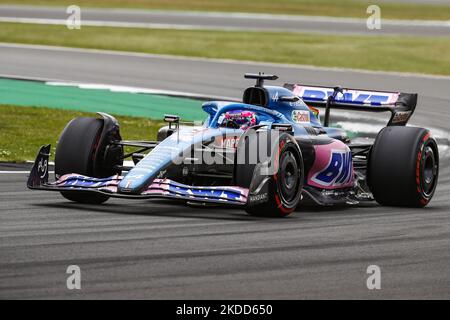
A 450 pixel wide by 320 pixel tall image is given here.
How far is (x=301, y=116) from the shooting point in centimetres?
1243

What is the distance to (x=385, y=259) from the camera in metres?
8.84

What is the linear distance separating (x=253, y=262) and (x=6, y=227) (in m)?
2.48

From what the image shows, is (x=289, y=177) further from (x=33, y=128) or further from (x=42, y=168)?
(x=33, y=128)

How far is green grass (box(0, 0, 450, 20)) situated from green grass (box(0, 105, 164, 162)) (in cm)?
2927

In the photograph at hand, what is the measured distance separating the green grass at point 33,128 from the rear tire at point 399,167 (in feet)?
17.3

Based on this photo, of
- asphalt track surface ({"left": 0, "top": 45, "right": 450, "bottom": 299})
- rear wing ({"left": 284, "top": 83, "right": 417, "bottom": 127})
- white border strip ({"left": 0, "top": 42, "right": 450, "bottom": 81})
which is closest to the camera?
asphalt track surface ({"left": 0, "top": 45, "right": 450, "bottom": 299})

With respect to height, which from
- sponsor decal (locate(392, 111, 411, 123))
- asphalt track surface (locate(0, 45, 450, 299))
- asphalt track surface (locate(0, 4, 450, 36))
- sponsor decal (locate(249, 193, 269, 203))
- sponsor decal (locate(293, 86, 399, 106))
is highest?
asphalt track surface (locate(0, 4, 450, 36))

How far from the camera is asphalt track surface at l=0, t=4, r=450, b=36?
3909 cm

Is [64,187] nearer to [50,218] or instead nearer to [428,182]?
[50,218]

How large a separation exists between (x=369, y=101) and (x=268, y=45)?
19.5 m

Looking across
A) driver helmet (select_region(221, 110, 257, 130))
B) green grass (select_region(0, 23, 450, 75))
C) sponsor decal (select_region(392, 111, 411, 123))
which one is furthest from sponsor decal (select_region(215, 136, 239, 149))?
green grass (select_region(0, 23, 450, 75))

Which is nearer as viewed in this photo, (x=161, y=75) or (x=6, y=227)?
(x=6, y=227)

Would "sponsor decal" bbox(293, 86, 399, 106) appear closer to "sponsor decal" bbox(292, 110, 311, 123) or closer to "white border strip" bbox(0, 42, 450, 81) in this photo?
"sponsor decal" bbox(292, 110, 311, 123)

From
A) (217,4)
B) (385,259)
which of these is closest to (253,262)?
(385,259)
